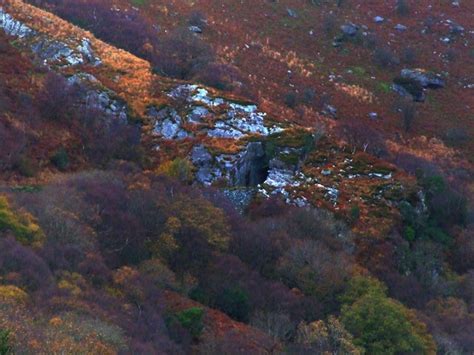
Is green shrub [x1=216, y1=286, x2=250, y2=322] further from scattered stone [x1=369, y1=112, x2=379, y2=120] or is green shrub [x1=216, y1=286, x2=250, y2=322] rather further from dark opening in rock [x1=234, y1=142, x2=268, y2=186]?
scattered stone [x1=369, y1=112, x2=379, y2=120]

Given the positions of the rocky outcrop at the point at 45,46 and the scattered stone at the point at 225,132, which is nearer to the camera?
the scattered stone at the point at 225,132

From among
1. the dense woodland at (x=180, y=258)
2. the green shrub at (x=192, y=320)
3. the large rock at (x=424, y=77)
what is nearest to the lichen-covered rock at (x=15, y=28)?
the dense woodland at (x=180, y=258)

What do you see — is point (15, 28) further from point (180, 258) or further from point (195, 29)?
point (180, 258)

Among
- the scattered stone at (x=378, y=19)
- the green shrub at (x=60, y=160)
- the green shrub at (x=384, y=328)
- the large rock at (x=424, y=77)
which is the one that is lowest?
the large rock at (x=424, y=77)

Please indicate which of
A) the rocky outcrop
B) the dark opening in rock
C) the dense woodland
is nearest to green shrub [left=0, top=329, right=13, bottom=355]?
the dense woodland

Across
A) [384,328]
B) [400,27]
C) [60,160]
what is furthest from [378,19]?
[384,328]

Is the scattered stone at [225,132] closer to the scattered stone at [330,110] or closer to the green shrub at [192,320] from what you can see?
the scattered stone at [330,110]
